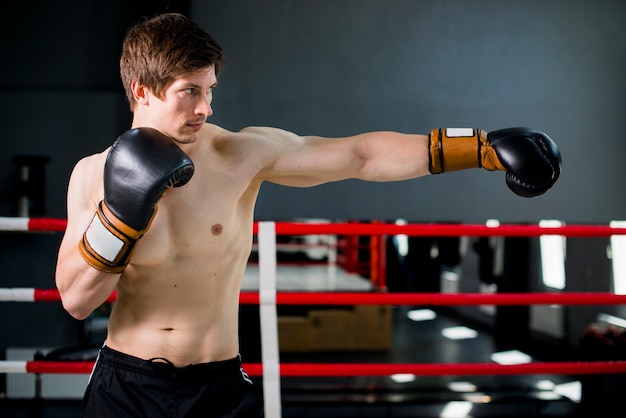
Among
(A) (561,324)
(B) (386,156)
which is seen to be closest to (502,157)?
(B) (386,156)

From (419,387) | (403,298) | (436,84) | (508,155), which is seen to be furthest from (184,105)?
(419,387)

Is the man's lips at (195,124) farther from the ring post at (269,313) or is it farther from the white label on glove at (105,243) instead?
the ring post at (269,313)

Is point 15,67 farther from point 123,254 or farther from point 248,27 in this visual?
point 123,254

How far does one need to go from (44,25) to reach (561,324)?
3613 mm

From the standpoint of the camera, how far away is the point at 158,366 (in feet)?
4.50

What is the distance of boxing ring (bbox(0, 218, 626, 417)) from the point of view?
1979 mm

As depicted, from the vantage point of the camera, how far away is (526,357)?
430 centimetres

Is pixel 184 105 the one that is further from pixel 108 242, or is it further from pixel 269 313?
pixel 269 313

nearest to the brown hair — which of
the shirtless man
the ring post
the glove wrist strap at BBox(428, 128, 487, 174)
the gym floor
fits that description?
the shirtless man

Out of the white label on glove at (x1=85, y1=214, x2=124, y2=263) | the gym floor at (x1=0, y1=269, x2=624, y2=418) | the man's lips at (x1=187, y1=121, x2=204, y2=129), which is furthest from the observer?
the gym floor at (x1=0, y1=269, x2=624, y2=418)

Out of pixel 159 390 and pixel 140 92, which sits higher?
pixel 140 92

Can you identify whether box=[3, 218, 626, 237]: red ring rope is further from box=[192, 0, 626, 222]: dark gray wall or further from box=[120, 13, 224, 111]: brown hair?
box=[192, 0, 626, 222]: dark gray wall

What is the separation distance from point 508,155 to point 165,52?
692mm

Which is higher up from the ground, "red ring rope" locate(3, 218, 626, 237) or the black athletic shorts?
"red ring rope" locate(3, 218, 626, 237)
